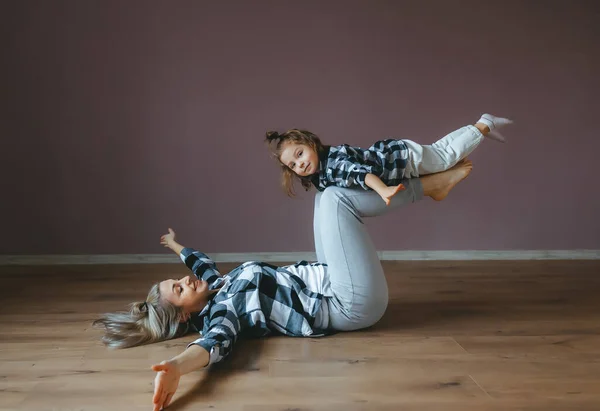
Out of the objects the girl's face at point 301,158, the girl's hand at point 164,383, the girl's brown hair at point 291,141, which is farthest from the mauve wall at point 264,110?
the girl's hand at point 164,383

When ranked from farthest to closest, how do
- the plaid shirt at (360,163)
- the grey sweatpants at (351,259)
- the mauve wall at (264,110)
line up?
the mauve wall at (264,110) → the plaid shirt at (360,163) → the grey sweatpants at (351,259)

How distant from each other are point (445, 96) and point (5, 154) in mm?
2984

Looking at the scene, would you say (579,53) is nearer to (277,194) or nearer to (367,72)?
(367,72)

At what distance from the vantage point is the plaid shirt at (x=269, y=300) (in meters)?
2.09

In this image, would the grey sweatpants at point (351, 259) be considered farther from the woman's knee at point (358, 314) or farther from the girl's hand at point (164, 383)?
the girl's hand at point (164, 383)

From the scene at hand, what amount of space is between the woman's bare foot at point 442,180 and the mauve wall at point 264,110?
5.34 feet

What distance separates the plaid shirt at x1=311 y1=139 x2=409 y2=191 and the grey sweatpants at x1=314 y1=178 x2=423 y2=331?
2.6 inches

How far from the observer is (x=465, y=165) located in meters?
2.42

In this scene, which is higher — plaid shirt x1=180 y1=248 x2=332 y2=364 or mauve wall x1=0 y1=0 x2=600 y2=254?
mauve wall x1=0 y1=0 x2=600 y2=254

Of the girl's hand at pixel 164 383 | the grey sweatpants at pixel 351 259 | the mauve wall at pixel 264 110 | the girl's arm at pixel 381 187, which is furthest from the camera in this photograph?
the mauve wall at pixel 264 110

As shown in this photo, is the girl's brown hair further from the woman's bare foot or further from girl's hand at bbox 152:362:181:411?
girl's hand at bbox 152:362:181:411

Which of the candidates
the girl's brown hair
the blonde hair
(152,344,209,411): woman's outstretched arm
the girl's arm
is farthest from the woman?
(152,344,209,411): woman's outstretched arm

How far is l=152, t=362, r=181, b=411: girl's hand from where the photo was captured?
1485 mm

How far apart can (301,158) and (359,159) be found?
23cm
